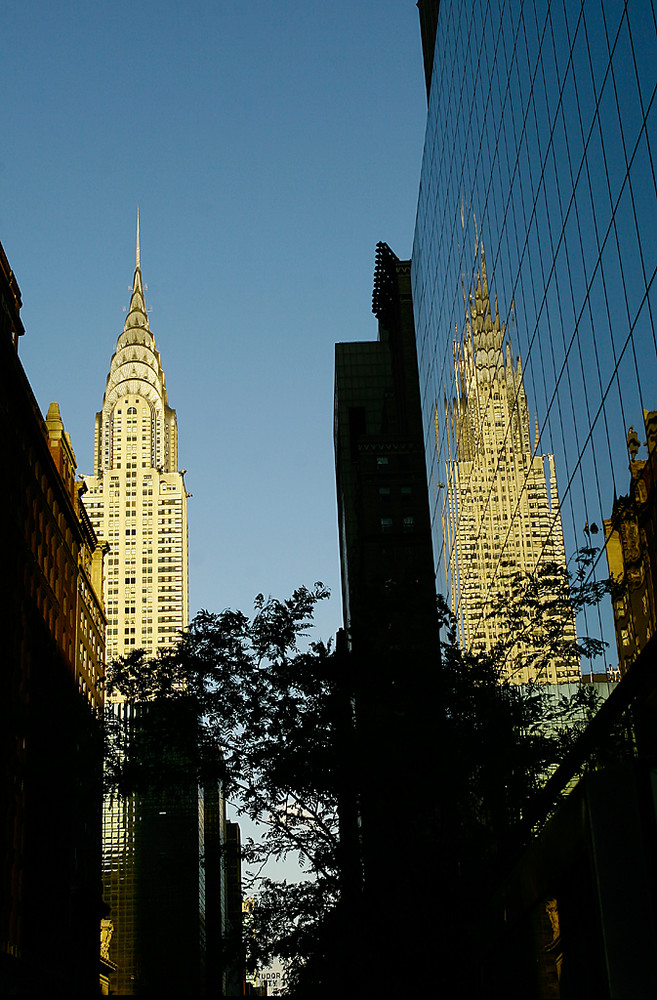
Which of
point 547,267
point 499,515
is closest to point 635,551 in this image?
point 547,267

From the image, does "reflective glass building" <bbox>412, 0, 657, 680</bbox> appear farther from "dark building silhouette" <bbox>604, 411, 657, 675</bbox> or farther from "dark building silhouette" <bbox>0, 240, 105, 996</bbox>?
"dark building silhouette" <bbox>0, 240, 105, 996</bbox>

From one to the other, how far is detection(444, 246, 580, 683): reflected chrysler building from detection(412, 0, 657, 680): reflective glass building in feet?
0.62

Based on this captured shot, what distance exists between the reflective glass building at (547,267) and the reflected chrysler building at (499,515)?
19 centimetres

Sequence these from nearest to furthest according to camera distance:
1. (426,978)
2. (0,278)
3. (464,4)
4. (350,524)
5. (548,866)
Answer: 1. (548,866)
2. (426,978)
3. (464,4)
4. (0,278)
5. (350,524)

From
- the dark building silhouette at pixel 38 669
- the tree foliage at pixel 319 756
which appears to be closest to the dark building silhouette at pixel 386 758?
the tree foliage at pixel 319 756

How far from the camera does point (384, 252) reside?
186m

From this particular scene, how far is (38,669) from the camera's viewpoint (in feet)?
292

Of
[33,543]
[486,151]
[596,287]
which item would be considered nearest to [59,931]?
[33,543]

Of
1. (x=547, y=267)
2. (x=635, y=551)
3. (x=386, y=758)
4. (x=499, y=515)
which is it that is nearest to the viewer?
(x=386, y=758)

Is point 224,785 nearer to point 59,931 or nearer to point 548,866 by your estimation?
point 548,866

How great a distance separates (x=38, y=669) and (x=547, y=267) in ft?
203

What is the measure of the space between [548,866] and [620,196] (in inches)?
633

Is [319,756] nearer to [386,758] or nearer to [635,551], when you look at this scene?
[386,758]

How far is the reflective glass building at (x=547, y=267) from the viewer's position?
1106 inches
